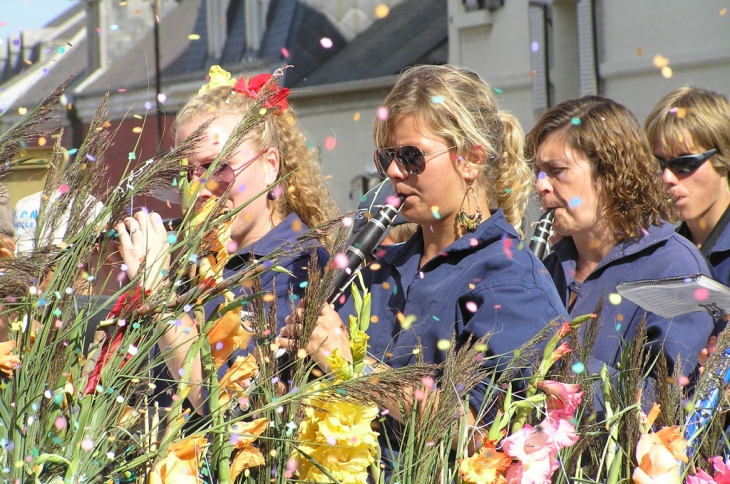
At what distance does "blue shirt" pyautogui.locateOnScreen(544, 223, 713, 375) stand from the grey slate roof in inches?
412

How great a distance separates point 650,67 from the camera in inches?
370

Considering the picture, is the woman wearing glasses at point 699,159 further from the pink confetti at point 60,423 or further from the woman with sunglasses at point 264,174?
the pink confetti at point 60,423

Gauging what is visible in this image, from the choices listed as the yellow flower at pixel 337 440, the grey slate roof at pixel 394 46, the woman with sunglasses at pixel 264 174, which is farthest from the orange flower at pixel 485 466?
the grey slate roof at pixel 394 46

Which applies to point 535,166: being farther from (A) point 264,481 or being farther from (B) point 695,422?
(A) point 264,481

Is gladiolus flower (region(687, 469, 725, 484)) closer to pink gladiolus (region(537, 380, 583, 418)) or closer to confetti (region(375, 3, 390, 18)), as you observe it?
pink gladiolus (region(537, 380, 583, 418))

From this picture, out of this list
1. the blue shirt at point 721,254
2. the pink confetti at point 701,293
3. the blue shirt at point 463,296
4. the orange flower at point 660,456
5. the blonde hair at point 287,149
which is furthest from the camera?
the blue shirt at point 721,254

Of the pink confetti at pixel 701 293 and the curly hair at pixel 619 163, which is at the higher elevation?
the pink confetti at pixel 701 293

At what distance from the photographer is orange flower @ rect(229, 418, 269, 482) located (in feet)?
3.63

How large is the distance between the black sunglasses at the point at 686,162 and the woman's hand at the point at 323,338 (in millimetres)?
1838

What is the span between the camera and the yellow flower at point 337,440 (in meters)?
1.13

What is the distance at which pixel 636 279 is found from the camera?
2293mm

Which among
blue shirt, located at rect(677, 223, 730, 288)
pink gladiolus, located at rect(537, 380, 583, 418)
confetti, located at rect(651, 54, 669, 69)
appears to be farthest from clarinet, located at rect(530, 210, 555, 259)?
confetti, located at rect(651, 54, 669, 69)

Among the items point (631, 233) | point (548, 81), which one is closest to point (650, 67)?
point (548, 81)

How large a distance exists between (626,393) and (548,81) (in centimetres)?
968
